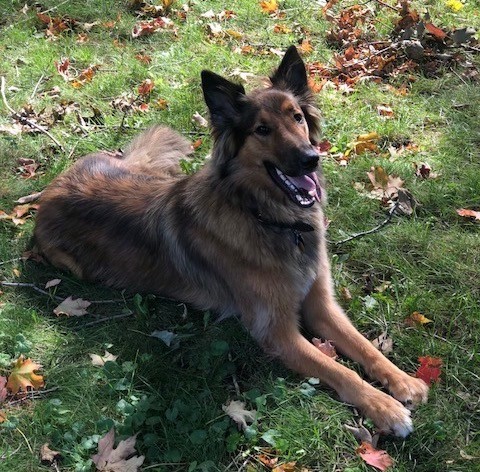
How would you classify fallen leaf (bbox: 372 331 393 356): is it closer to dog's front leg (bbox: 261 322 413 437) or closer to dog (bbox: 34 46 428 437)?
dog (bbox: 34 46 428 437)

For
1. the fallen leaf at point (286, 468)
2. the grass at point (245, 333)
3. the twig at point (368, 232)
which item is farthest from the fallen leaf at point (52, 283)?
the fallen leaf at point (286, 468)

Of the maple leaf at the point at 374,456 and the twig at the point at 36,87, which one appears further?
the twig at the point at 36,87

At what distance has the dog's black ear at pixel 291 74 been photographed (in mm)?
3502

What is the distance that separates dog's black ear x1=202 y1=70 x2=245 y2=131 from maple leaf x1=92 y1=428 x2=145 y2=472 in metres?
1.87

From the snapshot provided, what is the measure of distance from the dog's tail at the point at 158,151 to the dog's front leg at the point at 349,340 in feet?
5.66

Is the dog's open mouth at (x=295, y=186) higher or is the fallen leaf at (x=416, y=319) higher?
the dog's open mouth at (x=295, y=186)

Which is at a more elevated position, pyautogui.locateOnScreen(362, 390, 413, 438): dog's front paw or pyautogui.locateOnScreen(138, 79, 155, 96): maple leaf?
pyautogui.locateOnScreen(138, 79, 155, 96): maple leaf

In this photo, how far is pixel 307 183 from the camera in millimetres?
3334

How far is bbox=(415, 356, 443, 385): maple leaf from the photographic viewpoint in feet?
9.91

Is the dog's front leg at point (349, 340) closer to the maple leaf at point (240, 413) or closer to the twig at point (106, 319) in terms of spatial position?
the maple leaf at point (240, 413)

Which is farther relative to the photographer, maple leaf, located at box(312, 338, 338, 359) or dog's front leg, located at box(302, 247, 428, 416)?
maple leaf, located at box(312, 338, 338, 359)

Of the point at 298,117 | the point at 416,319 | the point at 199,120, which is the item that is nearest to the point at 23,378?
the point at 298,117

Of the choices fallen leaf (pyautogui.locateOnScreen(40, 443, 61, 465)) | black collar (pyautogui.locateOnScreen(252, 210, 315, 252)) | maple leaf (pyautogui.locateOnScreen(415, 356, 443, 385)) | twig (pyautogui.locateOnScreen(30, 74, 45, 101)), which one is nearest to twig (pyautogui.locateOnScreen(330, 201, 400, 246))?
black collar (pyautogui.locateOnScreen(252, 210, 315, 252))

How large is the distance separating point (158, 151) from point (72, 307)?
5.10 feet
